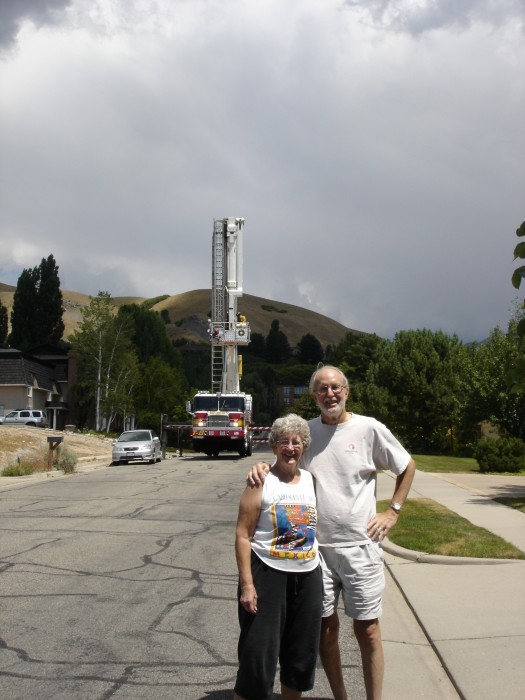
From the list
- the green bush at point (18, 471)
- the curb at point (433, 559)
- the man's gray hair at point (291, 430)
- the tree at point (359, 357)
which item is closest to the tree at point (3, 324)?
the tree at point (359, 357)

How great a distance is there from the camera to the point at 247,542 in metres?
4.16

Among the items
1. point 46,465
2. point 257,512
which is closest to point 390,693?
point 257,512

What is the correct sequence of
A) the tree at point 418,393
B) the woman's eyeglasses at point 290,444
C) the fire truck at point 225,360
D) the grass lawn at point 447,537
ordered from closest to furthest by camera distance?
the woman's eyeglasses at point 290,444, the grass lawn at point 447,537, the fire truck at point 225,360, the tree at point 418,393

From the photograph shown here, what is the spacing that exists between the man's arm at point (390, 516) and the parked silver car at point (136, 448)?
27120 millimetres

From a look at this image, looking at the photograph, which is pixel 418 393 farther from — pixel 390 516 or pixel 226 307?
pixel 390 516

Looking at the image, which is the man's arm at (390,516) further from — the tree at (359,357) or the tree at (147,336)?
the tree at (147,336)

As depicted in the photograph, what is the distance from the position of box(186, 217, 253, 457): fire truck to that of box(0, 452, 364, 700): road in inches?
719

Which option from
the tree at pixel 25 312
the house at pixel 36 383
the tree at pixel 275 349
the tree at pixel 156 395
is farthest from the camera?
the tree at pixel 275 349

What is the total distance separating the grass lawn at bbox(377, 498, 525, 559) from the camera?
369 inches

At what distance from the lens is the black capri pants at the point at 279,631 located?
409 centimetres

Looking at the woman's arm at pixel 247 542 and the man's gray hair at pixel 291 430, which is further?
the man's gray hair at pixel 291 430

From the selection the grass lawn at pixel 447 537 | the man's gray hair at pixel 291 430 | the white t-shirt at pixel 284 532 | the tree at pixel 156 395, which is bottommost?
the grass lawn at pixel 447 537

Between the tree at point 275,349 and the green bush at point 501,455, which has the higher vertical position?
the tree at point 275,349

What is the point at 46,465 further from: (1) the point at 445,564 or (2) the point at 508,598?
(2) the point at 508,598
